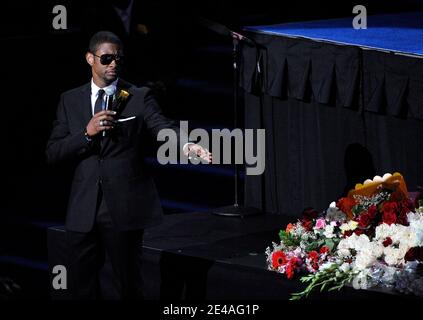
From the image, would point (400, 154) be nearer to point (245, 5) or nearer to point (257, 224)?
point (257, 224)

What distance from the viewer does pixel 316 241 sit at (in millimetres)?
8391

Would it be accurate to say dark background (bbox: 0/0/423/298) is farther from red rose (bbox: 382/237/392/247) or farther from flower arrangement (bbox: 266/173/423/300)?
red rose (bbox: 382/237/392/247)

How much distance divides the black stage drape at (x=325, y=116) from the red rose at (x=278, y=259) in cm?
203

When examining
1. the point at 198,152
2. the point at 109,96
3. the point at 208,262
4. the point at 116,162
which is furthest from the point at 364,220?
the point at 109,96

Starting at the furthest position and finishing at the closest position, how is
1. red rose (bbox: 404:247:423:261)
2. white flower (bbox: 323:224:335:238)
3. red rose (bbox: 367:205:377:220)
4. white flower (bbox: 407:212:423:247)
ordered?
white flower (bbox: 323:224:335:238) → red rose (bbox: 367:205:377:220) → white flower (bbox: 407:212:423:247) → red rose (bbox: 404:247:423:261)

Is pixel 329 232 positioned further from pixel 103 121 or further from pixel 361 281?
pixel 103 121

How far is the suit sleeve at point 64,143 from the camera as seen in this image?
25.9 feet

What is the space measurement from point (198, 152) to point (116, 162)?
2.02ft

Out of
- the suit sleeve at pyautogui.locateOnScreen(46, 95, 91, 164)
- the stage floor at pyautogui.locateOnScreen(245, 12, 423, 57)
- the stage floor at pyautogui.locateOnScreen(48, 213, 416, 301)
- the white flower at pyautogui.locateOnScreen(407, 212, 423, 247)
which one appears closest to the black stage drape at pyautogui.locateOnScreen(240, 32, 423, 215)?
the stage floor at pyautogui.locateOnScreen(245, 12, 423, 57)

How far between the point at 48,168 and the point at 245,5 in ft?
7.74

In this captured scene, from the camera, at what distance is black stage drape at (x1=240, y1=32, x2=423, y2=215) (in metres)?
10.1

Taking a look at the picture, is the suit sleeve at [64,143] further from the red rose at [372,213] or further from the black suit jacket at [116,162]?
the red rose at [372,213]

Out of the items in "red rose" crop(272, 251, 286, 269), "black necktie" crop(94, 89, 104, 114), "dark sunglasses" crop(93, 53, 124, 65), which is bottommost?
"red rose" crop(272, 251, 286, 269)

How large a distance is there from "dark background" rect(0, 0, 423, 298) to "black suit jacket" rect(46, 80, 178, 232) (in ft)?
10.1
